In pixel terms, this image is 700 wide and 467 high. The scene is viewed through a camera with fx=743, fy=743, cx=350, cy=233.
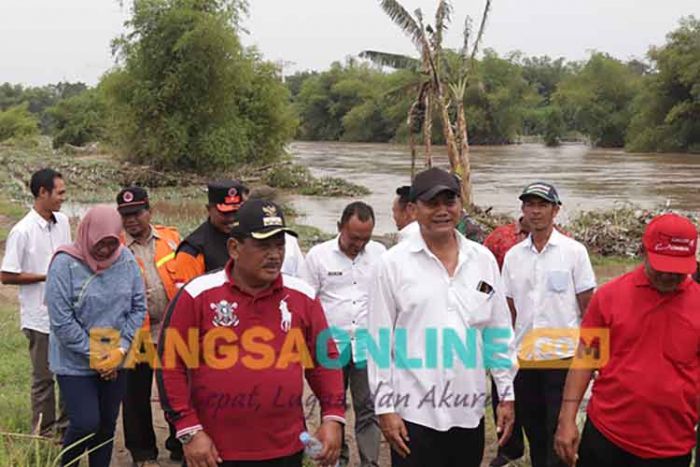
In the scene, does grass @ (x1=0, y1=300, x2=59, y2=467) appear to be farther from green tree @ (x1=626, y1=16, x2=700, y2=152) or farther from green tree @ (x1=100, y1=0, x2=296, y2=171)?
green tree @ (x1=626, y1=16, x2=700, y2=152)

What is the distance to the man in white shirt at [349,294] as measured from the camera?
4391 mm

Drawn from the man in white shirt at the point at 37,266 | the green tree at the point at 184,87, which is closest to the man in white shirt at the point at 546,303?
the man in white shirt at the point at 37,266

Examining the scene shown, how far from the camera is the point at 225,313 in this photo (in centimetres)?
270

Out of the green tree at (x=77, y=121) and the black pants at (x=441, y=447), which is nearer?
the black pants at (x=441, y=447)

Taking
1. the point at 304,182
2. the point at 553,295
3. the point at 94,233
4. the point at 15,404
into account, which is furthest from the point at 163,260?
the point at 304,182

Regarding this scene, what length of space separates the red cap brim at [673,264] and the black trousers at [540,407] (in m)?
1.35

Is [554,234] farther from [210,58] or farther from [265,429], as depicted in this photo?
[210,58]

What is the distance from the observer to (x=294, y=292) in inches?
111

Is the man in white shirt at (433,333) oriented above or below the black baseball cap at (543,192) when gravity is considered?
below

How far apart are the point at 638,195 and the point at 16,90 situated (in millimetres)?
123400

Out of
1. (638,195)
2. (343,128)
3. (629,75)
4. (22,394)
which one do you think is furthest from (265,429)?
(343,128)

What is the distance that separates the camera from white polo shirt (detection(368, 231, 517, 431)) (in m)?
2.95

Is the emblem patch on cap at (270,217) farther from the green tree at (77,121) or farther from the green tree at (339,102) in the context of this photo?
the green tree at (339,102)

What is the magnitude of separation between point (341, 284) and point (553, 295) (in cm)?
123
